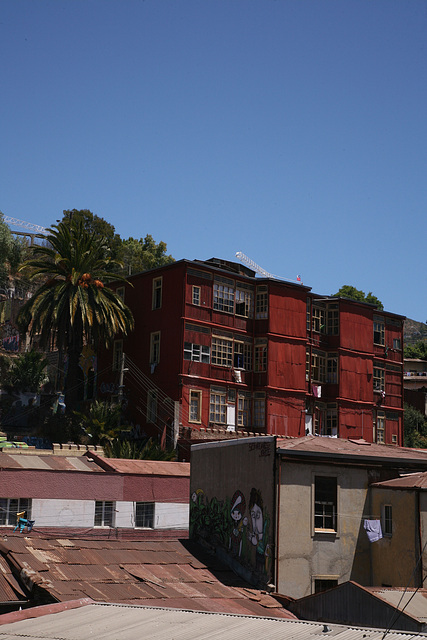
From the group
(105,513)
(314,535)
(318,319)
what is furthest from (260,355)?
(314,535)

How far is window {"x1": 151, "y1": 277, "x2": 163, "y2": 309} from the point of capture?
59.1 metres

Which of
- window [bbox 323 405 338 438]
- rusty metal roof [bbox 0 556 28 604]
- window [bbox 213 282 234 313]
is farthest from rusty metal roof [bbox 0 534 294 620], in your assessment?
window [bbox 323 405 338 438]

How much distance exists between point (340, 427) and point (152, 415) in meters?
15.9

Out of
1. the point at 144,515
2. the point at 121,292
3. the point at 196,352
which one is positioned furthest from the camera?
the point at 121,292

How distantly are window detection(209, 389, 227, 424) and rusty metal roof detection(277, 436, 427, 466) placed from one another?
2213 cm

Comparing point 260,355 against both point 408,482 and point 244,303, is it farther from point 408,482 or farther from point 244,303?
point 408,482

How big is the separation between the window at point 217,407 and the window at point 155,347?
4.96 metres

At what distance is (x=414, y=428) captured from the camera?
261ft

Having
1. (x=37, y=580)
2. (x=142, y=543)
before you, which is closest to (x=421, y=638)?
(x=37, y=580)

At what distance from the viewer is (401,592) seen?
2542 centimetres

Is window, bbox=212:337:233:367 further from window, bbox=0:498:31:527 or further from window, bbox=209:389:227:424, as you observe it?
window, bbox=0:498:31:527

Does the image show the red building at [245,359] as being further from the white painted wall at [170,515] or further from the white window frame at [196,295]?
the white painted wall at [170,515]

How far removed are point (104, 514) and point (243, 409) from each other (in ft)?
63.3

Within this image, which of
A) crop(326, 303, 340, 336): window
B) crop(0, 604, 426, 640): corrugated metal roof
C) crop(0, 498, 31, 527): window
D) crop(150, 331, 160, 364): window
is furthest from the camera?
crop(326, 303, 340, 336): window
